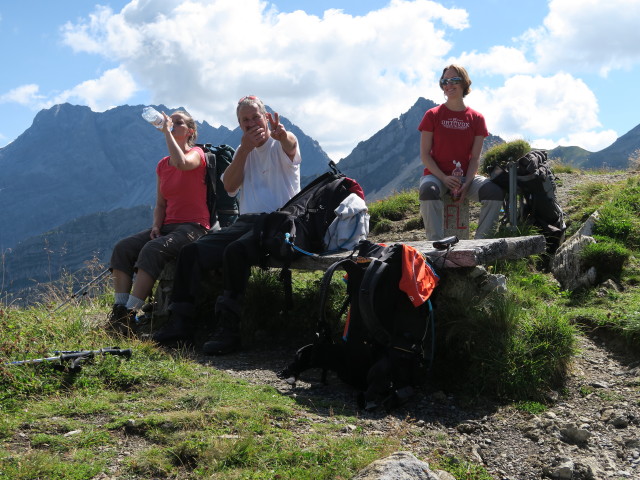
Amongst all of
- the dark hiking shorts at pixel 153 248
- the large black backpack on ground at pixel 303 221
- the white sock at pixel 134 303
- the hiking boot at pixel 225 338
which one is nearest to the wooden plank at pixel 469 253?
the large black backpack on ground at pixel 303 221

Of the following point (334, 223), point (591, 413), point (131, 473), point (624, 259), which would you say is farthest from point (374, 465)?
point (624, 259)

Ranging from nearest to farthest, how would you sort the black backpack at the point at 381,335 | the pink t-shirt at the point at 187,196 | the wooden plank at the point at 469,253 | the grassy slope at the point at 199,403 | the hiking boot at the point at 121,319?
the grassy slope at the point at 199,403 < the black backpack at the point at 381,335 < the wooden plank at the point at 469,253 < the hiking boot at the point at 121,319 < the pink t-shirt at the point at 187,196

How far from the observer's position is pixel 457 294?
451 centimetres

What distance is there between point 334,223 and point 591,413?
101 inches

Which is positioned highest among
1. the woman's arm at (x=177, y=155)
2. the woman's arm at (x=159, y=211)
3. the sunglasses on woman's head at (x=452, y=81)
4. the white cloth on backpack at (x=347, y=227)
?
the sunglasses on woman's head at (x=452, y=81)

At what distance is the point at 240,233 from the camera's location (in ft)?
18.1

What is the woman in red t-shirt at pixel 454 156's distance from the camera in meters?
6.48

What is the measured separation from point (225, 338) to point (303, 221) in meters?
1.22

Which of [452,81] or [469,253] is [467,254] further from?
[452,81]

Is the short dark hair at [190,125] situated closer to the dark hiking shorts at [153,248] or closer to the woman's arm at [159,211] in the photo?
the woman's arm at [159,211]

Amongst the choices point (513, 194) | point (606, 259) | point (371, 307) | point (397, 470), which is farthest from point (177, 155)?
point (606, 259)

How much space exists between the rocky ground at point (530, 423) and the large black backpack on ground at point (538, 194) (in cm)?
256

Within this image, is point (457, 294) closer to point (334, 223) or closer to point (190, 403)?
point (334, 223)

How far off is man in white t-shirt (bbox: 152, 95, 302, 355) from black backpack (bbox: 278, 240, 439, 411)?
105 centimetres
